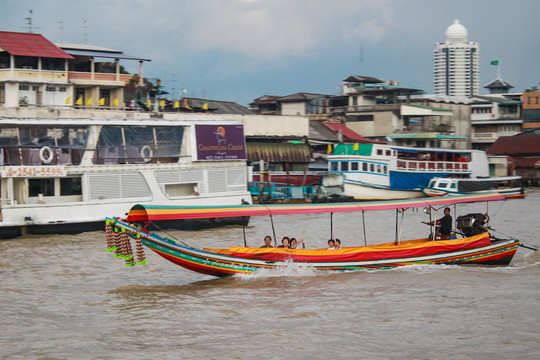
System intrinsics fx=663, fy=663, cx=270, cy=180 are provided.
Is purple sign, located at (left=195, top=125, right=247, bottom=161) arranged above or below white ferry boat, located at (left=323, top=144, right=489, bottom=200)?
above

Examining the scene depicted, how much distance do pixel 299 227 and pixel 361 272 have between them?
31.4ft

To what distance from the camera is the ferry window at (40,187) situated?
20.8m

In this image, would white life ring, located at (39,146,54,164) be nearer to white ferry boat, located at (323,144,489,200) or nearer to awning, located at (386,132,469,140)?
white ferry boat, located at (323,144,489,200)

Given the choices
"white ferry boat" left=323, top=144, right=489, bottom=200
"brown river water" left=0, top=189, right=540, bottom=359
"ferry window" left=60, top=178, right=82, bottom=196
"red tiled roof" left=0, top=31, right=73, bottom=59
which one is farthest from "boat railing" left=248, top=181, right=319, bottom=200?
"brown river water" left=0, top=189, right=540, bottom=359

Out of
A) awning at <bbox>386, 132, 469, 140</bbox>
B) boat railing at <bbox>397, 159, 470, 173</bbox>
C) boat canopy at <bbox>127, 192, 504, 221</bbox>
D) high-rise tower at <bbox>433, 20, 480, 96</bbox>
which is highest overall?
high-rise tower at <bbox>433, 20, 480, 96</bbox>

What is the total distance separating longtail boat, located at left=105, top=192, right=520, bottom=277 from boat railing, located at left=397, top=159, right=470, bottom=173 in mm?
19163

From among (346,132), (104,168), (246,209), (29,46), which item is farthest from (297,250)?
(346,132)

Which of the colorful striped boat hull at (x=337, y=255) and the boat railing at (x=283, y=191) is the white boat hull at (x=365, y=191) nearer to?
the boat railing at (x=283, y=191)

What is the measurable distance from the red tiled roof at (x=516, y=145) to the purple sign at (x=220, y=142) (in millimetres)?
29256

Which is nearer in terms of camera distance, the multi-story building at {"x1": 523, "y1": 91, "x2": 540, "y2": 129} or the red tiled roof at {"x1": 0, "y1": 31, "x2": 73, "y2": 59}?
the red tiled roof at {"x1": 0, "y1": 31, "x2": 73, "y2": 59}

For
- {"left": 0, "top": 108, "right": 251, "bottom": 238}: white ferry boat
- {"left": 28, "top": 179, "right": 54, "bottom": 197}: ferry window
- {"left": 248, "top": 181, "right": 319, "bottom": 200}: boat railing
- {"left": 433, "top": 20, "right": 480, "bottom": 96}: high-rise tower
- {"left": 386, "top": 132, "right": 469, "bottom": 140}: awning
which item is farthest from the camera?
{"left": 433, "top": 20, "right": 480, "bottom": 96}: high-rise tower

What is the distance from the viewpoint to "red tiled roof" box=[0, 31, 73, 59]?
33.0 meters

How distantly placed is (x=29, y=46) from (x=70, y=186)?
15439 millimetres

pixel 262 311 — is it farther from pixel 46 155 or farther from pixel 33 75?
pixel 33 75
